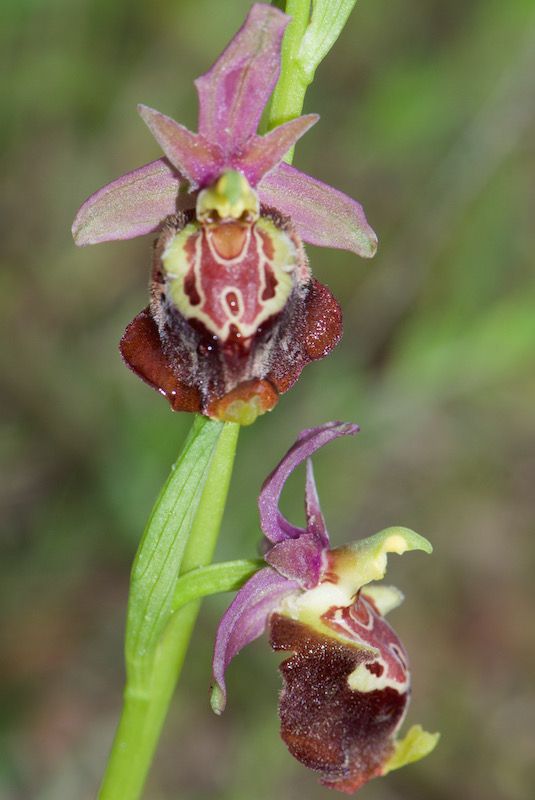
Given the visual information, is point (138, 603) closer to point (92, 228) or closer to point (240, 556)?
point (92, 228)

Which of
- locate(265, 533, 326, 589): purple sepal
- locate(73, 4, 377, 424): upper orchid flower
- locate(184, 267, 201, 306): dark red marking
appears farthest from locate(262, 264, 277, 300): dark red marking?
locate(265, 533, 326, 589): purple sepal

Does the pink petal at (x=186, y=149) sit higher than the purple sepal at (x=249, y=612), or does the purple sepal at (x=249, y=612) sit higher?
the pink petal at (x=186, y=149)

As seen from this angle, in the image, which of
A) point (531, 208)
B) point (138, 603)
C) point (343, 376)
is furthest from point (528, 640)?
point (138, 603)

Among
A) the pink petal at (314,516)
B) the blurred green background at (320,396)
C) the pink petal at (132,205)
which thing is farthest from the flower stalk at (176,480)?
the blurred green background at (320,396)

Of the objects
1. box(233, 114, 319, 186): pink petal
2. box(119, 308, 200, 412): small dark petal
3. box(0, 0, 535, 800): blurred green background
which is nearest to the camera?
box(119, 308, 200, 412): small dark petal

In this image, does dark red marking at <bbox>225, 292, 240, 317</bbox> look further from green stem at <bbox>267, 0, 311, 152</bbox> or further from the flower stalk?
green stem at <bbox>267, 0, 311, 152</bbox>

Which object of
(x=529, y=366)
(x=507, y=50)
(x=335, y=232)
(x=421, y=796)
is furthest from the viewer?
(x=529, y=366)

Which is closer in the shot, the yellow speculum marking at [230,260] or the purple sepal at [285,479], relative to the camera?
the yellow speculum marking at [230,260]

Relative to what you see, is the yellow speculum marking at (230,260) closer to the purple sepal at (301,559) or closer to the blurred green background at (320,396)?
the purple sepal at (301,559)
